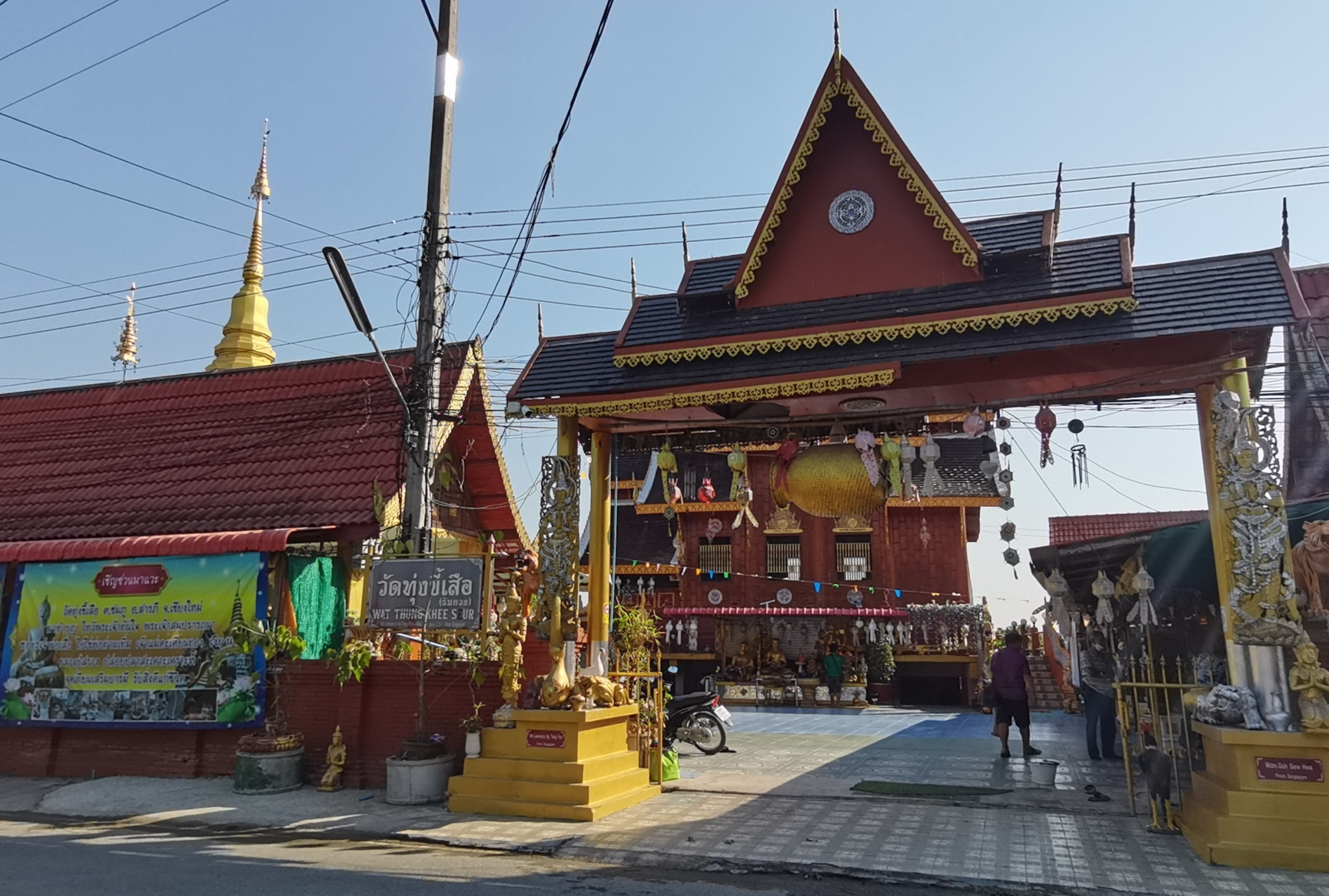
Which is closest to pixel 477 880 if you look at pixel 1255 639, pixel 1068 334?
pixel 1255 639

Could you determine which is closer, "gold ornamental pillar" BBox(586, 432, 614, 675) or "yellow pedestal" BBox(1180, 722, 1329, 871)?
"yellow pedestal" BBox(1180, 722, 1329, 871)

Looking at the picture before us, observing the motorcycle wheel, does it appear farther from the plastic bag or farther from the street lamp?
the street lamp

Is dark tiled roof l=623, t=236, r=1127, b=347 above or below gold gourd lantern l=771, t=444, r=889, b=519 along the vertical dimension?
above

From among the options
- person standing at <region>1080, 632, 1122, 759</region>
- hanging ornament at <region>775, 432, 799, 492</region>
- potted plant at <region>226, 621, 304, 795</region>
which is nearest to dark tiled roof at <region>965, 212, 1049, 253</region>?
hanging ornament at <region>775, 432, 799, 492</region>

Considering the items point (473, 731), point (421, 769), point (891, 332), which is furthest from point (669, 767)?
point (891, 332)

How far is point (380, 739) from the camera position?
10.7 meters

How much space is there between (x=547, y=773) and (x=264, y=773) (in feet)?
11.9

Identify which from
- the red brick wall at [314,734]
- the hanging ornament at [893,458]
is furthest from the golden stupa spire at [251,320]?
the hanging ornament at [893,458]

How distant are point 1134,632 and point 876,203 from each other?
23.4 ft

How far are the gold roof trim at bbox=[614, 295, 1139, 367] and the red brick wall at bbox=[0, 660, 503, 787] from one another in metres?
4.11

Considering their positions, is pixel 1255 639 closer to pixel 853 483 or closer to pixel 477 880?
pixel 853 483

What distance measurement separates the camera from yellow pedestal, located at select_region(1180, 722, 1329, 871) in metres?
6.84

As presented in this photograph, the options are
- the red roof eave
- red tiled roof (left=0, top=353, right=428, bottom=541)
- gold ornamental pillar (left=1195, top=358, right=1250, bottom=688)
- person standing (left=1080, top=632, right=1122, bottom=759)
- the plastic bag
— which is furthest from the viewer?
red tiled roof (left=0, top=353, right=428, bottom=541)

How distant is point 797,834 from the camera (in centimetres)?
804
